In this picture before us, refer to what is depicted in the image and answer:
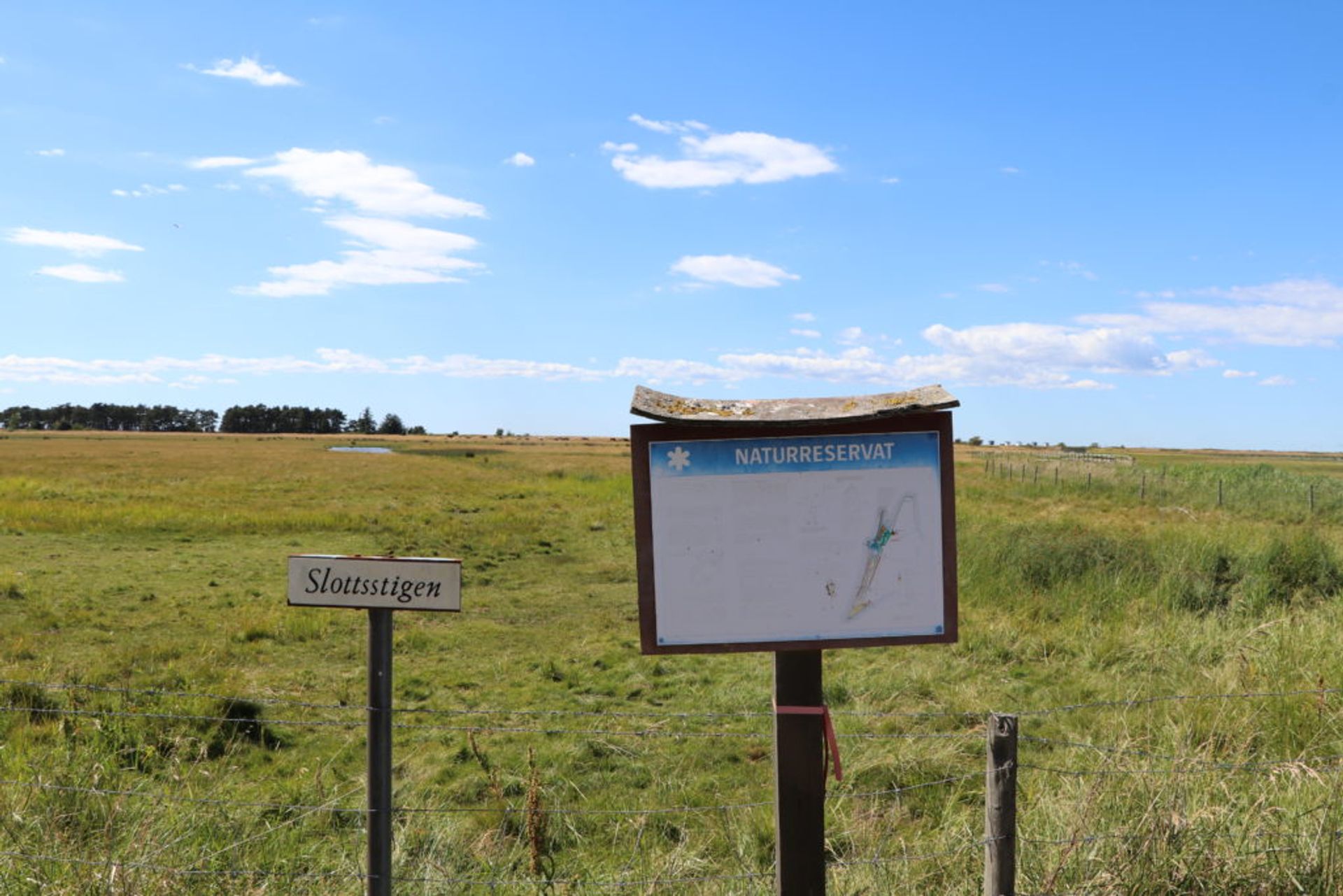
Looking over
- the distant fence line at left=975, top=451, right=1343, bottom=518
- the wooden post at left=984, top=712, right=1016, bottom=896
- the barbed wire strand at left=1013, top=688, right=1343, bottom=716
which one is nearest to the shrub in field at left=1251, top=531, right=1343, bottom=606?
the barbed wire strand at left=1013, top=688, right=1343, bottom=716

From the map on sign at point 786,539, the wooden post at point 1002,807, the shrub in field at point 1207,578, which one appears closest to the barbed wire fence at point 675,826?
the wooden post at point 1002,807

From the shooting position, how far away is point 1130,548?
12727 mm

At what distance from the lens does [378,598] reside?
2996 mm

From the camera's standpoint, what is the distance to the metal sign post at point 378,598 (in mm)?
2977

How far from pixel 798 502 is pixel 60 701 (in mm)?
7237

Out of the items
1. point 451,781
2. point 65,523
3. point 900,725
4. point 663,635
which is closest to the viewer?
point 663,635

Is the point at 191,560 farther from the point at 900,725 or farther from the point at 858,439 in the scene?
the point at 858,439

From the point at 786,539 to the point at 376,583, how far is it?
1.37 metres

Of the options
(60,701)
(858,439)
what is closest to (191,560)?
(60,701)

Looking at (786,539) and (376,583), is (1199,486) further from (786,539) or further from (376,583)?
(376,583)

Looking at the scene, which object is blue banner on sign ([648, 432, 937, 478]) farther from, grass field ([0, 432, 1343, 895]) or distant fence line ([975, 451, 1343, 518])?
distant fence line ([975, 451, 1343, 518])

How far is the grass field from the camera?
3605 mm

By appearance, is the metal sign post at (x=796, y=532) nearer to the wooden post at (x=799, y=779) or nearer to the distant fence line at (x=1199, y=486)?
the wooden post at (x=799, y=779)

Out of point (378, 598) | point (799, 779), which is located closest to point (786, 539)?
point (799, 779)
